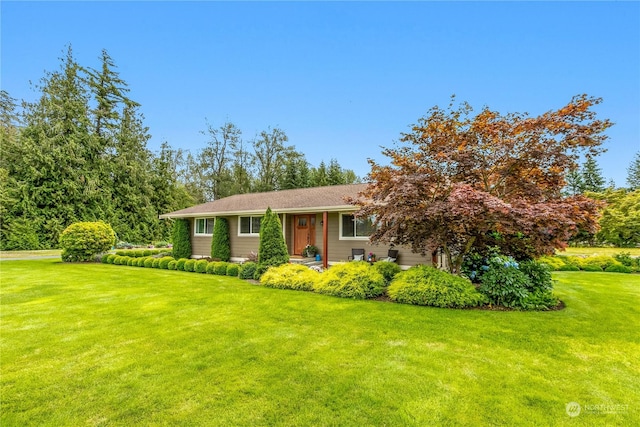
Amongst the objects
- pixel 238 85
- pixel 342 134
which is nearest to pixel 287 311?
pixel 238 85

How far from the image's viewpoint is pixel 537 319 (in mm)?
5559

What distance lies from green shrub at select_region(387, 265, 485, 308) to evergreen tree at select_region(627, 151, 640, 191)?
52.3m

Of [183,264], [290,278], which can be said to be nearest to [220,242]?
[183,264]

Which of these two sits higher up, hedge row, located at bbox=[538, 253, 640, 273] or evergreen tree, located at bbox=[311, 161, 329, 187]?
evergreen tree, located at bbox=[311, 161, 329, 187]

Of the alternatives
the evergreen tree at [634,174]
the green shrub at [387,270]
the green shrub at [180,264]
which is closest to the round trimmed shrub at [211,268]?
the green shrub at [180,264]

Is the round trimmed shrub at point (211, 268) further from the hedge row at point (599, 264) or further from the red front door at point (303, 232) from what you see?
the hedge row at point (599, 264)

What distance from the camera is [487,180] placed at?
282 inches

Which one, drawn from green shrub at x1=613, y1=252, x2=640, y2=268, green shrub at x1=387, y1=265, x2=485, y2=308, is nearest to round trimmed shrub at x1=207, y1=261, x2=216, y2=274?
green shrub at x1=387, y1=265, x2=485, y2=308

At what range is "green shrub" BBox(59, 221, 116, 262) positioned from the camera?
50.4 feet

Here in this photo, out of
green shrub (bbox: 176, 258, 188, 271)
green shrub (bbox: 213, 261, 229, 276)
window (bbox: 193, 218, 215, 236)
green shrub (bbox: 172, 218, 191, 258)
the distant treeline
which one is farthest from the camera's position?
the distant treeline

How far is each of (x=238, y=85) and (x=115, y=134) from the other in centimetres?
1599

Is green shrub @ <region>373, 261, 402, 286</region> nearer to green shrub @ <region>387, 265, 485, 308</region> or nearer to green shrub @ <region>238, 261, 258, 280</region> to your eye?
green shrub @ <region>387, 265, 485, 308</region>

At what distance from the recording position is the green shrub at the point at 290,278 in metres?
8.48

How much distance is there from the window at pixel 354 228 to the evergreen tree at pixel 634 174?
1979 inches
